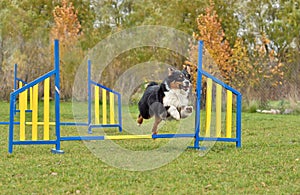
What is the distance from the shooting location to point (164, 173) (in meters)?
5.04

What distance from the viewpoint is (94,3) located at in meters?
24.6

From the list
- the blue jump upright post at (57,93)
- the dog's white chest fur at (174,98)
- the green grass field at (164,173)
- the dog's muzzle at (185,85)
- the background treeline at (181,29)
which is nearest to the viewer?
the green grass field at (164,173)

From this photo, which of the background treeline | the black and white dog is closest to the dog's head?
the black and white dog

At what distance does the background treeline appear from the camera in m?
17.7

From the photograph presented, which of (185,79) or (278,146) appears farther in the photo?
(278,146)

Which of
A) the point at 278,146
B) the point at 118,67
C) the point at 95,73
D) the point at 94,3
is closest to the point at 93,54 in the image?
the point at 95,73

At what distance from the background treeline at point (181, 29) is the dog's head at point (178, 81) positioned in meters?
7.66

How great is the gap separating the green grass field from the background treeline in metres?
8.13

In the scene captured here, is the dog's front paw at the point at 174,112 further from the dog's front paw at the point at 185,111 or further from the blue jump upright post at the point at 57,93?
the blue jump upright post at the point at 57,93

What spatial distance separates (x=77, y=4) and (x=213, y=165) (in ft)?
66.3

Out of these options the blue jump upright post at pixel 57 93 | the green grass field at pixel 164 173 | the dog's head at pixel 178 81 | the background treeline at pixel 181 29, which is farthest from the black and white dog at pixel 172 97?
the background treeline at pixel 181 29

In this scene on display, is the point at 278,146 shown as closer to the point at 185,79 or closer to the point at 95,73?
the point at 185,79

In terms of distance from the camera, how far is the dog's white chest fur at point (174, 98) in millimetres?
6676

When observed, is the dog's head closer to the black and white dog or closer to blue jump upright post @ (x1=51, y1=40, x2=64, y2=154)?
the black and white dog
